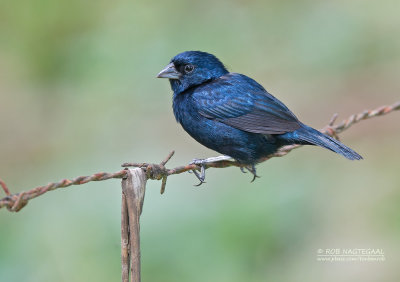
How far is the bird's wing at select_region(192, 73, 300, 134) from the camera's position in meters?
4.13

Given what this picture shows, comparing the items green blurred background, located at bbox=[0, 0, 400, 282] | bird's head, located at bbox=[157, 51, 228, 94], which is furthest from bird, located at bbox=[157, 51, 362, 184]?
green blurred background, located at bbox=[0, 0, 400, 282]

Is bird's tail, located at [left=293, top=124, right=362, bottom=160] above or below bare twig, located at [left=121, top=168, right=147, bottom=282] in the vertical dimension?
above

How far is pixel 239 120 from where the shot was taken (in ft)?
13.9

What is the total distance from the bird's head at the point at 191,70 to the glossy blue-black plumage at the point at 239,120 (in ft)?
0.52

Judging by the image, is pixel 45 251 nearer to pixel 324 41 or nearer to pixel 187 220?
pixel 187 220

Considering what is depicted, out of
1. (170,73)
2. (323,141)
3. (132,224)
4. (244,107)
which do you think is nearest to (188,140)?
(170,73)

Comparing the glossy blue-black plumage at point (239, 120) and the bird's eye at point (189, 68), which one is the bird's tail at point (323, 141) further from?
the bird's eye at point (189, 68)

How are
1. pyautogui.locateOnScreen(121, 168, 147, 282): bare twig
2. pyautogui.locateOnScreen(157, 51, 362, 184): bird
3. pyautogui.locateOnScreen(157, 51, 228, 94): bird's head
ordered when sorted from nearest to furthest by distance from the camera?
1. pyautogui.locateOnScreen(121, 168, 147, 282): bare twig
2. pyautogui.locateOnScreen(157, 51, 362, 184): bird
3. pyautogui.locateOnScreen(157, 51, 228, 94): bird's head

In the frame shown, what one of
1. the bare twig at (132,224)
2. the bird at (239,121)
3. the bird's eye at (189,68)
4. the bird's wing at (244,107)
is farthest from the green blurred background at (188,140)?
the bare twig at (132,224)

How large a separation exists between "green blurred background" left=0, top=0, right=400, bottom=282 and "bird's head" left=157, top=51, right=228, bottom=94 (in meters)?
1.36

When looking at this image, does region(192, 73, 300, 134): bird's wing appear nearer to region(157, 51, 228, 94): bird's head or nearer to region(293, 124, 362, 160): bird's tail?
region(293, 124, 362, 160): bird's tail

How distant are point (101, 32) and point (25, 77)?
4.06 ft

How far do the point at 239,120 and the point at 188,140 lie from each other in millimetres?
3591

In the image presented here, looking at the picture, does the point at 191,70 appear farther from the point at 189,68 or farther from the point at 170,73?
the point at 170,73
